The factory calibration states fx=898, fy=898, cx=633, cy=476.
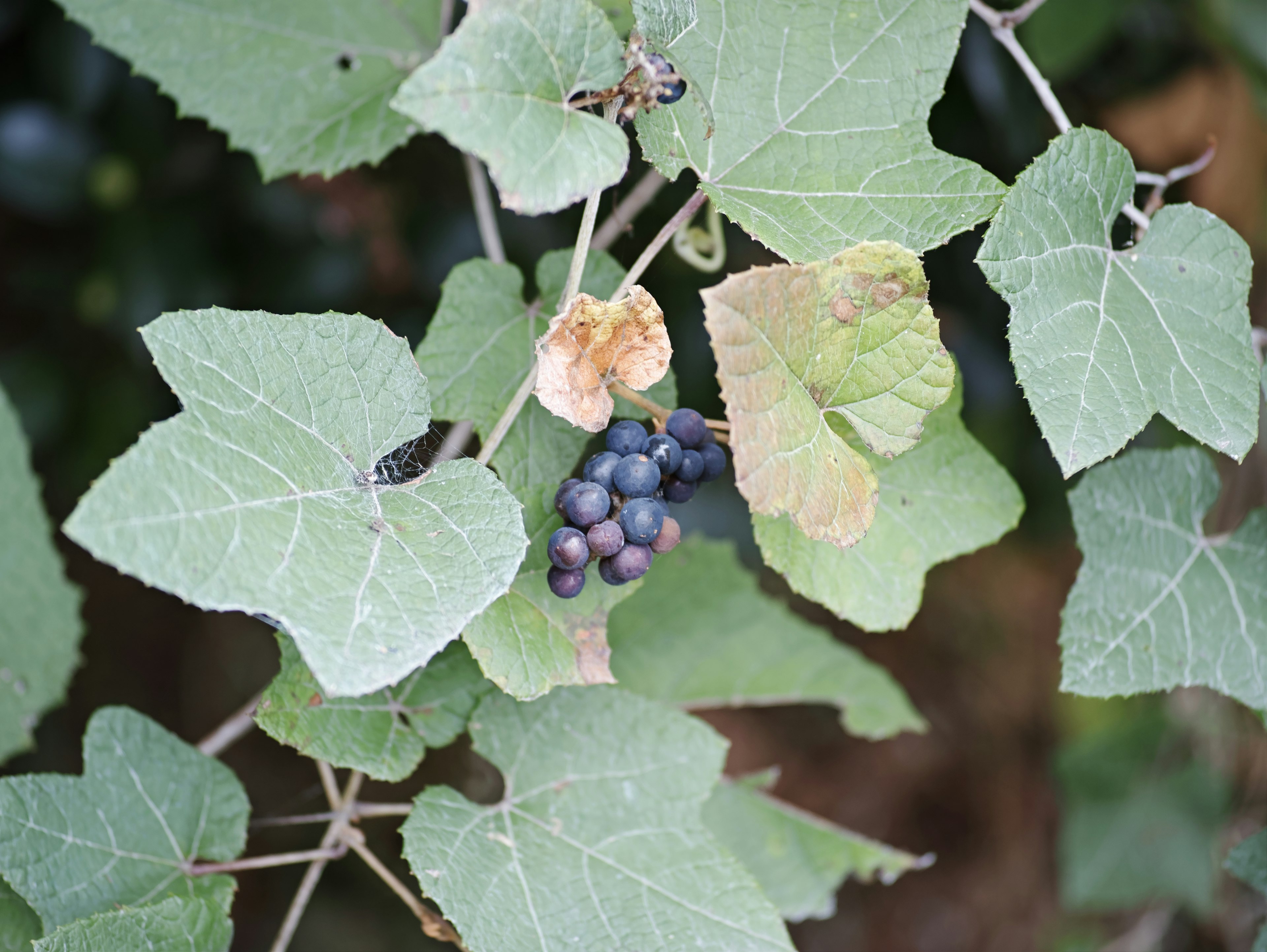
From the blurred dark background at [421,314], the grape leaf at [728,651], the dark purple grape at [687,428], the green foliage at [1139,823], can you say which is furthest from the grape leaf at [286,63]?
the green foliage at [1139,823]

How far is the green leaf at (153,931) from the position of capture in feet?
2.68

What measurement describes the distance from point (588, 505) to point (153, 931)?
0.60 meters

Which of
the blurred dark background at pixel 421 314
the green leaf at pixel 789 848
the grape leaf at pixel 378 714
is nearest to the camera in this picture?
the grape leaf at pixel 378 714

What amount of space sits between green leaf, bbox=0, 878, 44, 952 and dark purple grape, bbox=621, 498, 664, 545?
0.71 m

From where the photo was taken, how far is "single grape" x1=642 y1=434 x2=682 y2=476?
81cm

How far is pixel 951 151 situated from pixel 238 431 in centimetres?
143

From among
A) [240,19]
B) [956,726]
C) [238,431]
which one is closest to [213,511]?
[238,431]

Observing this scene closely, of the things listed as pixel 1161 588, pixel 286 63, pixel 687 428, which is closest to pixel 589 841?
pixel 687 428

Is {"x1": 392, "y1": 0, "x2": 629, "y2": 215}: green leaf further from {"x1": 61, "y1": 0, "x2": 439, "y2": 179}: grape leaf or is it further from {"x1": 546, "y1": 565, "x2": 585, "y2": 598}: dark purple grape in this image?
{"x1": 61, "y1": 0, "x2": 439, "y2": 179}: grape leaf

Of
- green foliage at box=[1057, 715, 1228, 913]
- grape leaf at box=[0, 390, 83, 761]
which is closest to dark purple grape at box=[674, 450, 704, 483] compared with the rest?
grape leaf at box=[0, 390, 83, 761]

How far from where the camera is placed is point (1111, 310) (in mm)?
854

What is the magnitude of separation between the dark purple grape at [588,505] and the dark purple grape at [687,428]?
99 millimetres

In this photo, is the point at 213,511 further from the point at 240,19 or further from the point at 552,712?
the point at 240,19

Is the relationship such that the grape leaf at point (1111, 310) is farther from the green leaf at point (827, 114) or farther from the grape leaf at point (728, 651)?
the grape leaf at point (728, 651)
